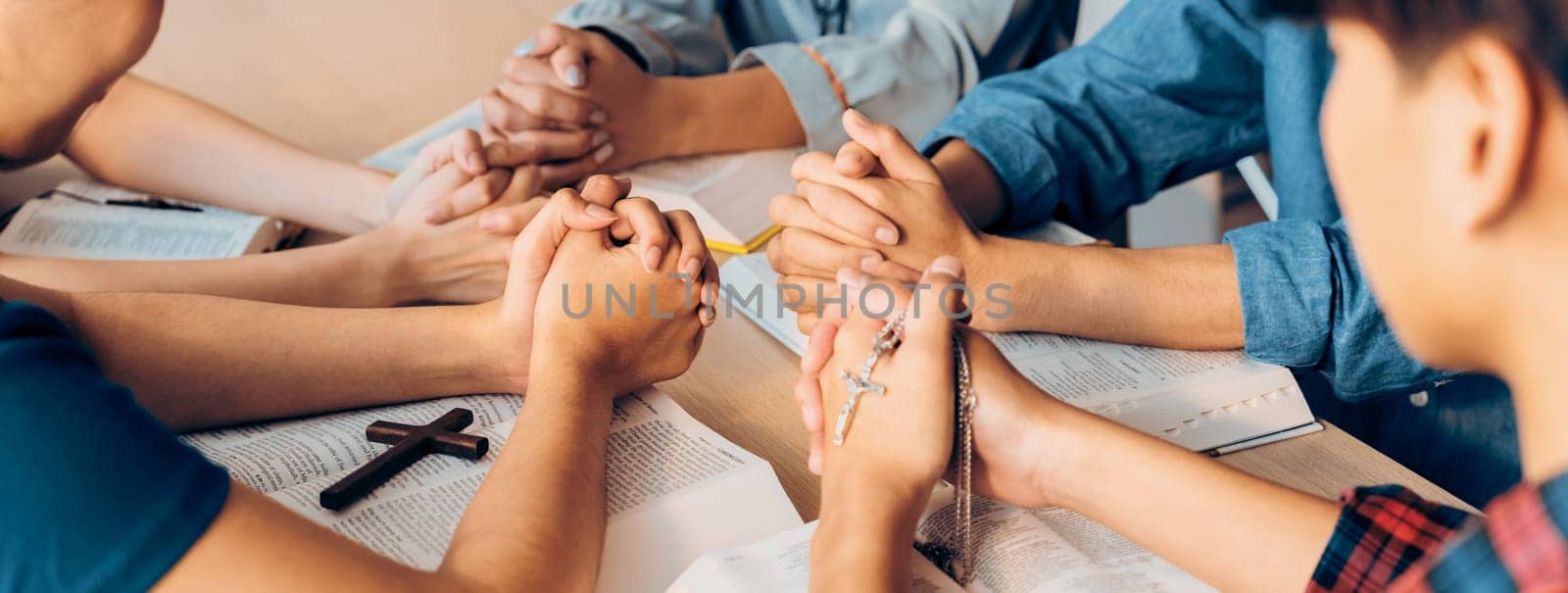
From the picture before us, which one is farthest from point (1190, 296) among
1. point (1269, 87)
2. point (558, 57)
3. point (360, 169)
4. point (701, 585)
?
point (360, 169)

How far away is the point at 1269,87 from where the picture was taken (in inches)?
44.4

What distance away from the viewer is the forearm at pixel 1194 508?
688mm

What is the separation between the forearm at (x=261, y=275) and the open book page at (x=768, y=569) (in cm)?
58

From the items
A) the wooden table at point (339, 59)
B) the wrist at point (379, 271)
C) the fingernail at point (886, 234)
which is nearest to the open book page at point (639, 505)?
A: the fingernail at point (886, 234)

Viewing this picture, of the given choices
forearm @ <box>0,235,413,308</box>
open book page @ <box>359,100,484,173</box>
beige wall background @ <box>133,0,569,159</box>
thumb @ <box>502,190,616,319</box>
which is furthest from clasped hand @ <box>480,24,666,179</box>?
beige wall background @ <box>133,0,569,159</box>

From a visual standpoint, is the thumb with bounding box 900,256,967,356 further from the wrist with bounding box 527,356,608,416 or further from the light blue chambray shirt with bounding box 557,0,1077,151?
the light blue chambray shirt with bounding box 557,0,1077,151

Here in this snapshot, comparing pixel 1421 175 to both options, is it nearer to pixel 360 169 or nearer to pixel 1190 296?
pixel 1190 296

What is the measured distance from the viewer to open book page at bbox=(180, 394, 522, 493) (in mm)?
855

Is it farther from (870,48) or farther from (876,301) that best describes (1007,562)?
(870,48)

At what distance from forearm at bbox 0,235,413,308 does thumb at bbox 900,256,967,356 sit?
0.61m

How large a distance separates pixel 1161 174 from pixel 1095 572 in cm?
66

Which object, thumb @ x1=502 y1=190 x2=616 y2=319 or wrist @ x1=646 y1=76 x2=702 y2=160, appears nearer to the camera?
thumb @ x1=502 y1=190 x2=616 y2=319

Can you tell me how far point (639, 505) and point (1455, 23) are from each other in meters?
0.58

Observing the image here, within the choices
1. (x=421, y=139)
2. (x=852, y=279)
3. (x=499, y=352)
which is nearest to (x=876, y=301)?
(x=852, y=279)
